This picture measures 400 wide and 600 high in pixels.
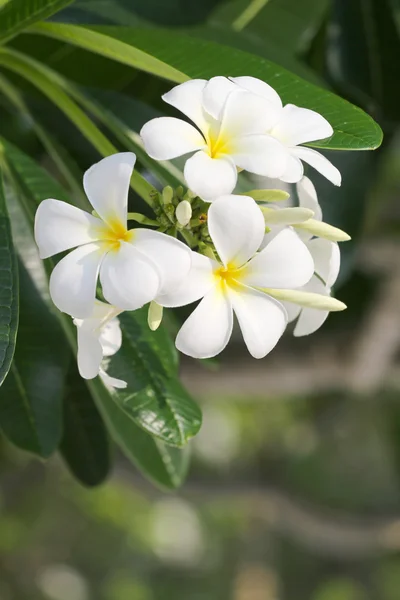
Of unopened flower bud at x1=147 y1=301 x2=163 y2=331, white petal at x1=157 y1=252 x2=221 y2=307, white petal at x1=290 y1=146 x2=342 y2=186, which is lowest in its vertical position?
unopened flower bud at x1=147 y1=301 x2=163 y2=331

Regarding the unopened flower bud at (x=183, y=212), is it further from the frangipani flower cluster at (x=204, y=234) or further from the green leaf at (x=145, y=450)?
the green leaf at (x=145, y=450)

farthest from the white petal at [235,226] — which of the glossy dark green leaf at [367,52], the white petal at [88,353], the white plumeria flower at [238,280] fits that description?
the glossy dark green leaf at [367,52]

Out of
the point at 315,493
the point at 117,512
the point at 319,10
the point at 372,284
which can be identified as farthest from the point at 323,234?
the point at 117,512

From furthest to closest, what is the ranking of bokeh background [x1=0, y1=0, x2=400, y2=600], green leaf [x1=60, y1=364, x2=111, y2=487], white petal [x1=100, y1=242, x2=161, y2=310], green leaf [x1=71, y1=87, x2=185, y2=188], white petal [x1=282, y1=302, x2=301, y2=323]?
bokeh background [x1=0, y1=0, x2=400, y2=600] < green leaf [x1=60, y1=364, x2=111, y2=487] < green leaf [x1=71, y1=87, x2=185, y2=188] < white petal [x1=282, y1=302, x2=301, y2=323] < white petal [x1=100, y1=242, x2=161, y2=310]

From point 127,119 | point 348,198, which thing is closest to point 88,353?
point 127,119

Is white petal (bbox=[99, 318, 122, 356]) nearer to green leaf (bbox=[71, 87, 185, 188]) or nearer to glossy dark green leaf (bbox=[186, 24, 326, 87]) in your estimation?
green leaf (bbox=[71, 87, 185, 188])

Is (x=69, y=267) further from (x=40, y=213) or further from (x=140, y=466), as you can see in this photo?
(x=140, y=466)

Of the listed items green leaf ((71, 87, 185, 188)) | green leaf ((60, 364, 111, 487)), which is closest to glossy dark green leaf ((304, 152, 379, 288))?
green leaf ((71, 87, 185, 188))

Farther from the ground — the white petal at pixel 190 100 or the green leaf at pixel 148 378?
the white petal at pixel 190 100
